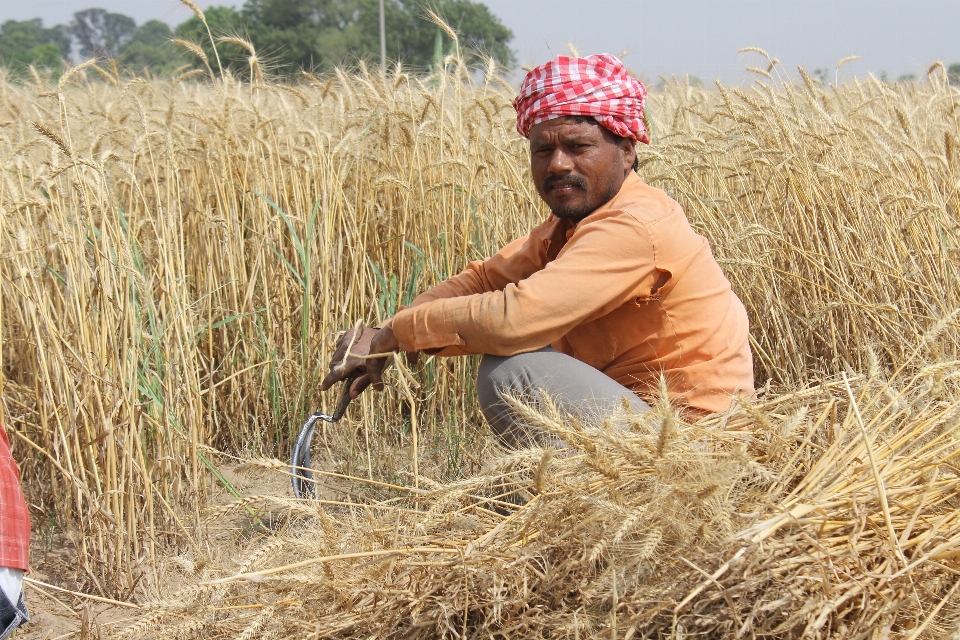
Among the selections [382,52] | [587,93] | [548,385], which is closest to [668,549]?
[548,385]

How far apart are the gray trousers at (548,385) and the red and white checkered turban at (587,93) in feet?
1.73

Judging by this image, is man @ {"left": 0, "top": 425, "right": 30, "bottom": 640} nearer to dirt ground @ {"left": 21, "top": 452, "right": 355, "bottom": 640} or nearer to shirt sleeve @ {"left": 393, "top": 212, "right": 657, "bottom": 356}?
dirt ground @ {"left": 21, "top": 452, "right": 355, "bottom": 640}

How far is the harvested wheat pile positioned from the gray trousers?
0.26 m

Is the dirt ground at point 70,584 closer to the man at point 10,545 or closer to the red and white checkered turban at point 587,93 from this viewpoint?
the man at point 10,545

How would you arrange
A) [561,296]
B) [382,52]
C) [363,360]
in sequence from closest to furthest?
[561,296], [363,360], [382,52]

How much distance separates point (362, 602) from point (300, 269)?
64.5 inches

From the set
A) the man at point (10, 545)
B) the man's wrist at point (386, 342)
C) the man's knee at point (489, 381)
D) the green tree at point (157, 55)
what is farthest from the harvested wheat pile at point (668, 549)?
the green tree at point (157, 55)

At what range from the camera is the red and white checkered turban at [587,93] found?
192 centimetres

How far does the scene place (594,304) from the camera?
1.79 meters

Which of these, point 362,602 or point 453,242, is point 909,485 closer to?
point 362,602

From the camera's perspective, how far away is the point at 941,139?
3514mm

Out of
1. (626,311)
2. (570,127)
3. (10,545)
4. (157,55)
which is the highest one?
(157,55)

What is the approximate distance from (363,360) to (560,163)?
0.63m

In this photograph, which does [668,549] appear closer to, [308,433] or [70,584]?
[308,433]
